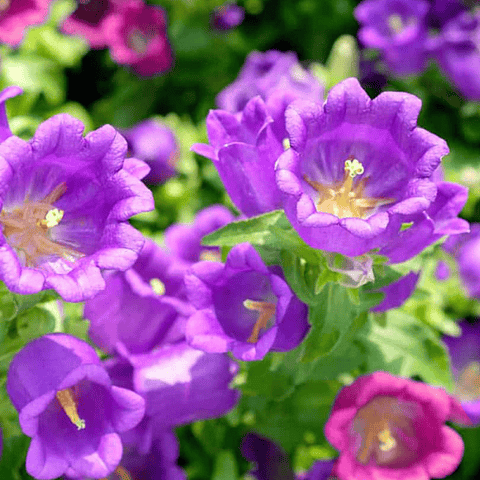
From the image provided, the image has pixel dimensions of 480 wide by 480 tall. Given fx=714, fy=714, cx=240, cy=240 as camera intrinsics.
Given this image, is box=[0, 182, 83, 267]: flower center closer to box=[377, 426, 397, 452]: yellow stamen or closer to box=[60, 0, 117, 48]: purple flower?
box=[377, 426, 397, 452]: yellow stamen

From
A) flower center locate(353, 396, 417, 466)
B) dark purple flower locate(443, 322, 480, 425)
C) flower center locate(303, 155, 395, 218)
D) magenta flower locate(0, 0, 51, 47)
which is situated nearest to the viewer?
flower center locate(303, 155, 395, 218)

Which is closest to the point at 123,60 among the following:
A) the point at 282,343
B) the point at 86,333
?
the point at 86,333

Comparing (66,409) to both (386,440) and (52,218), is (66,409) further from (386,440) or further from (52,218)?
(386,440)

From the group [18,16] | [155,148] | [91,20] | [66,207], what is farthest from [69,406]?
[91,20]

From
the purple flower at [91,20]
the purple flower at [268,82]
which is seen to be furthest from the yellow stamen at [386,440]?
the purple flower at [91,20]

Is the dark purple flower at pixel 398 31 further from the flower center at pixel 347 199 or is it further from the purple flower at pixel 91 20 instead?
the flower center at pixel 347 199

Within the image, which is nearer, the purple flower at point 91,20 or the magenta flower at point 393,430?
the magenta flower at point 393,430

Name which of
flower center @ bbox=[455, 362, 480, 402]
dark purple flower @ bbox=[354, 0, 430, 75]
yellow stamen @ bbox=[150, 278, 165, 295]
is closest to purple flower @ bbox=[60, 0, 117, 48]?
dark purple flower @ bbox=[354, 0, 430, 75]
